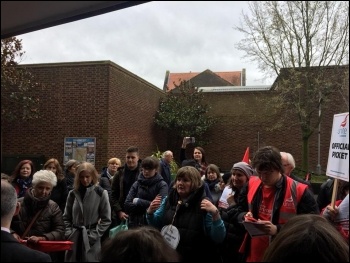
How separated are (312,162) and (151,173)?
6.23 ft

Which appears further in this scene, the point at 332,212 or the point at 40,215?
the point at 40,215

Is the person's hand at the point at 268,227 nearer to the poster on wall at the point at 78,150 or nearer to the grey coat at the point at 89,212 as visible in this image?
the grey coat at the point at 89,212

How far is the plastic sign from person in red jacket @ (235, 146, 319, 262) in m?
0.26

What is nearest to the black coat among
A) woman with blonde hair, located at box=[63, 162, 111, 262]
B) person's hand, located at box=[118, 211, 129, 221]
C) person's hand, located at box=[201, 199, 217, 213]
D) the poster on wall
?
person's hand, located at box=[201, 199, 217, 213]

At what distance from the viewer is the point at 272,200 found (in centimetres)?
249

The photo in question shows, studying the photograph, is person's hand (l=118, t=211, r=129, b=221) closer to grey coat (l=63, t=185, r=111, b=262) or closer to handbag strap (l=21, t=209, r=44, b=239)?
grey coat (l=63, t=185, r=111, b=262)

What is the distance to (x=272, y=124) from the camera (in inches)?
514

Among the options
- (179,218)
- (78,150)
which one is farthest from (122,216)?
(78,150)

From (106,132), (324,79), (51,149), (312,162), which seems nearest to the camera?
(324,79)

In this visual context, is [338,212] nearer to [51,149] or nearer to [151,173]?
[151,173]

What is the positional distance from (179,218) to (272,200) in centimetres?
77

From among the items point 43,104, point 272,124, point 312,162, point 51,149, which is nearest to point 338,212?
point 312,162

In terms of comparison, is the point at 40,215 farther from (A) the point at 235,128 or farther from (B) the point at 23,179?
(A) the point at 235,128

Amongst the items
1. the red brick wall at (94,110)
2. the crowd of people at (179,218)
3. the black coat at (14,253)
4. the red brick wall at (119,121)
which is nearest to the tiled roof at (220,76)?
the red brick wall at (119,121)
